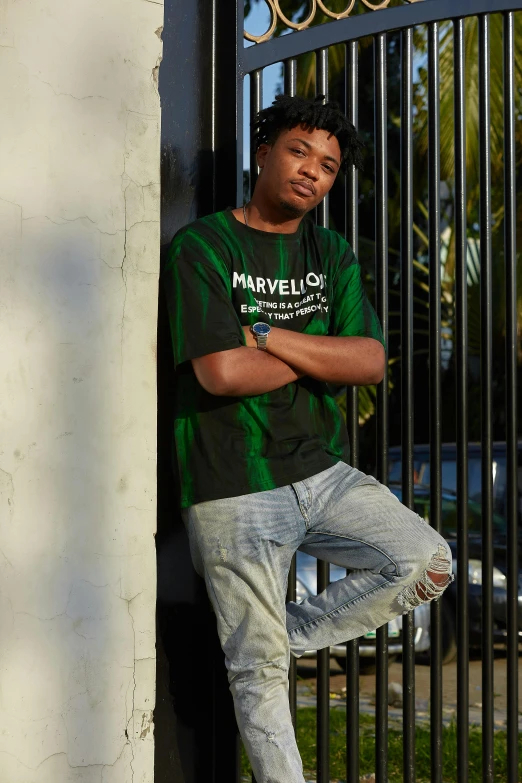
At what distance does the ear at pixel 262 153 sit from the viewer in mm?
3385

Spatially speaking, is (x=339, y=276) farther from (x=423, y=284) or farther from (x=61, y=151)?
(x=423, y=284)

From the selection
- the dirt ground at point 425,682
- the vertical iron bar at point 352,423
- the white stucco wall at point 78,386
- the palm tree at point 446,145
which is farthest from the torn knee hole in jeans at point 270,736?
the palm tree at point 446,145

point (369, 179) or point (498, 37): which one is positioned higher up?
point (498, 37)

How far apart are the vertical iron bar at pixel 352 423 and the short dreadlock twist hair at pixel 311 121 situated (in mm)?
304

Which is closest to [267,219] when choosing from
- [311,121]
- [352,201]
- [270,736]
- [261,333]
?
[311,121]

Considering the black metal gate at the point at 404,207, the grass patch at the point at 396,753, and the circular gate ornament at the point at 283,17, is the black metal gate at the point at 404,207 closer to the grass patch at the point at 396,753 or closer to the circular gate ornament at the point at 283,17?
the circular gate ornament at the point at 283,17

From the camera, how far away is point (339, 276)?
3.43m

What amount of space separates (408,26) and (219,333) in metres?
1.55

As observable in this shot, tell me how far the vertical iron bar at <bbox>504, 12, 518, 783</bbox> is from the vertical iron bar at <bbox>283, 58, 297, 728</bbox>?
0.84 metres

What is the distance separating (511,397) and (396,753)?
2359mm

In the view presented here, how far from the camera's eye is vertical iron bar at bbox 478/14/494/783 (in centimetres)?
393

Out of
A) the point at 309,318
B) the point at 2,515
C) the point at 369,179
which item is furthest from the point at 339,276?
the point at 369,179

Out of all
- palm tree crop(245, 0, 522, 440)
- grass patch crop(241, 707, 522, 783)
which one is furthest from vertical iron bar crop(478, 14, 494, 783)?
palm tree crop(245, 0, 522, 440)

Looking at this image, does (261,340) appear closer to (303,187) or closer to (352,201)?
(303,187)
